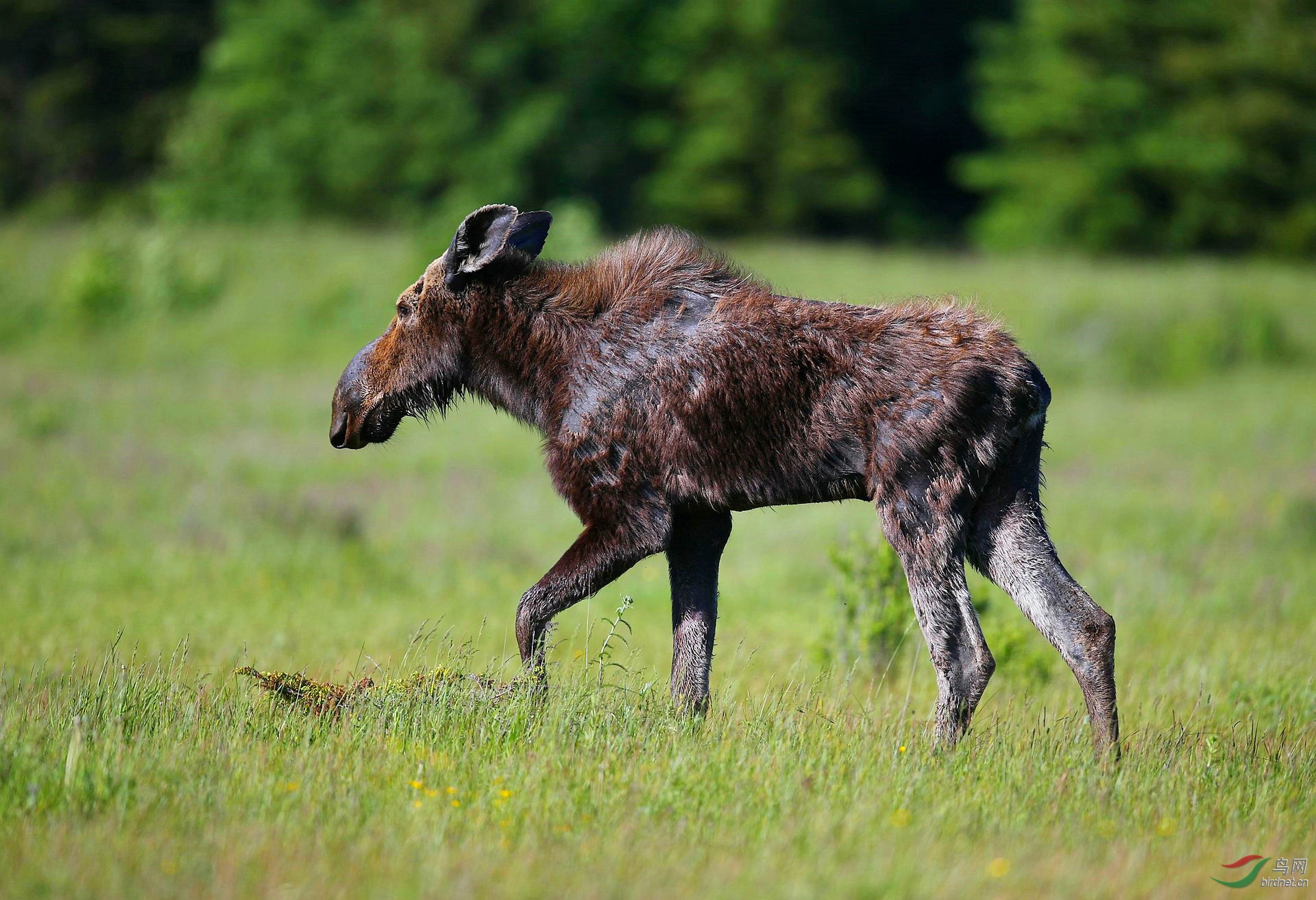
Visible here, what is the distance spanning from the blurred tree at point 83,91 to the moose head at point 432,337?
4283 centimetres

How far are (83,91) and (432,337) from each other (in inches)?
1733

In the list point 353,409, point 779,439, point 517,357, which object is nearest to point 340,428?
point 353,409

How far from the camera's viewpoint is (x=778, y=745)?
17.6 ft

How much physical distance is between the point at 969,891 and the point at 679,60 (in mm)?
42179

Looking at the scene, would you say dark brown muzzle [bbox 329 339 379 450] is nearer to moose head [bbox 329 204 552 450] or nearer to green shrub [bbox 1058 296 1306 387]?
moose head [bbox 329 204 552 450]

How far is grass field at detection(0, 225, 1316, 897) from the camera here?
4.32m

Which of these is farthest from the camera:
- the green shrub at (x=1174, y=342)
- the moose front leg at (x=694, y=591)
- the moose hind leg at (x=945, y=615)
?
the green shrub at (x=1174, y=342)

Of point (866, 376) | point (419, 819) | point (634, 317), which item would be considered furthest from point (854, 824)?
point (634, 317)

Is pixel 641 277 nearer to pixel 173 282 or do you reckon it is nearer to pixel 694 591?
pixel 694 591

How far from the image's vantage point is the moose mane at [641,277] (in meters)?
6.21

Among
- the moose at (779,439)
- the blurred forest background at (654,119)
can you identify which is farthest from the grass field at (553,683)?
the blurred forest background at (654,119)

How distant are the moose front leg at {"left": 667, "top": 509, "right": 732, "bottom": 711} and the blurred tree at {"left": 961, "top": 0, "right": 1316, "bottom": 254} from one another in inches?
1507

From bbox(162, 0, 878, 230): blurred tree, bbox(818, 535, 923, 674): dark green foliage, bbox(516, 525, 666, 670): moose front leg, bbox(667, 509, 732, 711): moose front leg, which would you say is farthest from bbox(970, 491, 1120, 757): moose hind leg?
bbox(162, 0, 878, 230): blurred tree

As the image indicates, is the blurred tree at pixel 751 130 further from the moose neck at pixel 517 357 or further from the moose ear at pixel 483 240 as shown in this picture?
the moose neck at pixel 517 357
